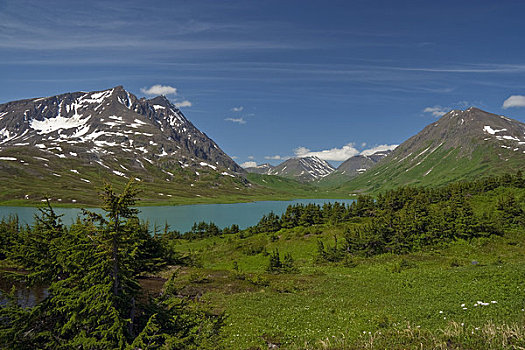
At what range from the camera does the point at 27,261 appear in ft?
45.1

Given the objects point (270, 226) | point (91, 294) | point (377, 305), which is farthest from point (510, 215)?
point (91, 294)

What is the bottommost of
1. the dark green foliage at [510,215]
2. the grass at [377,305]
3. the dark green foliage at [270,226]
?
the dark green foliage at [270,226]

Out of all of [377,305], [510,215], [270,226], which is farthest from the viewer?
[270,226]

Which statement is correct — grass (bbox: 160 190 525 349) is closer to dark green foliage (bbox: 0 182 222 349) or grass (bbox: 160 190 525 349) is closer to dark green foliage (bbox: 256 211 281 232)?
dark green foliage (bbox: 0 182 222 349)

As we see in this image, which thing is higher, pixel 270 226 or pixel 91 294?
pixel 91 294

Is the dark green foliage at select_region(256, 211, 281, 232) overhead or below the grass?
below

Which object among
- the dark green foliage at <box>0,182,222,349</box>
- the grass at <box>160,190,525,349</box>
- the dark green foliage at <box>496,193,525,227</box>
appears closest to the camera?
the dark green foliage at <box>0,182,222,349</box>

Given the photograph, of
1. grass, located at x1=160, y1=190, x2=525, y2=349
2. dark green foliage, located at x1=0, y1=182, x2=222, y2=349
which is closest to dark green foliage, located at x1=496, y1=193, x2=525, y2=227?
grass, located at x1=160, y1=190, x2=525, y2=349

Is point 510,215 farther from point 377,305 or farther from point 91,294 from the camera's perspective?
point 91,294

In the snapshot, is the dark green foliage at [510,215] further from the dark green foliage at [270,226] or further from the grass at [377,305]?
the dark green foliage at [270,226]

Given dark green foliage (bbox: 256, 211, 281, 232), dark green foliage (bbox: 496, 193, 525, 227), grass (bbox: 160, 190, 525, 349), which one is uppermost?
dark green foliage (bbox: 496, 193, 525, 227)

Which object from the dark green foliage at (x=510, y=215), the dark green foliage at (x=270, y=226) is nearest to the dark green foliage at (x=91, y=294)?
the dark green foliage at (x=510, y=215)

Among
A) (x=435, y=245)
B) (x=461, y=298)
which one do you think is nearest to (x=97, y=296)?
(x=461, y=298)

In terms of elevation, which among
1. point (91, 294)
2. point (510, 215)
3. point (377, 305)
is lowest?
point (377, 305)
